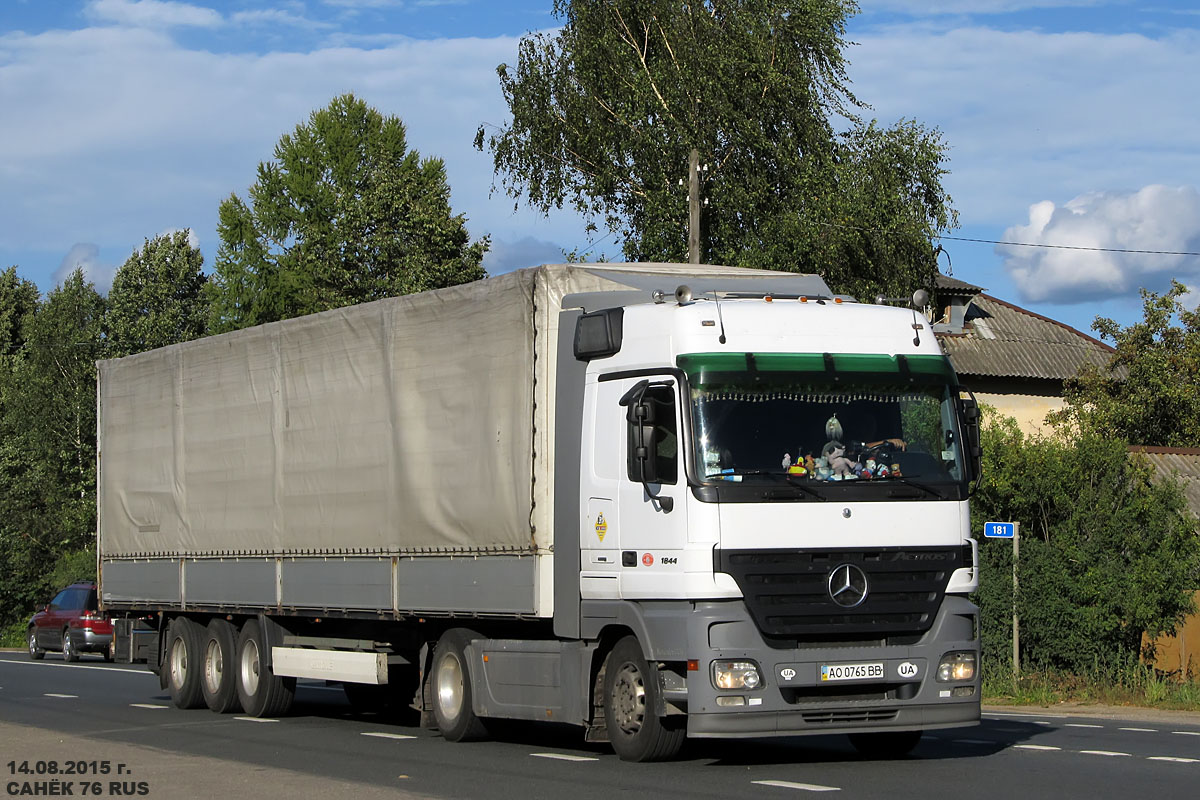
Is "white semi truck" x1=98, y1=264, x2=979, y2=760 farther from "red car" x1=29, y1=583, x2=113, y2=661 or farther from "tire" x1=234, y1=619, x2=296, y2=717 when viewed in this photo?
"red car" x1=29, y1=583, x2=113, y2=661

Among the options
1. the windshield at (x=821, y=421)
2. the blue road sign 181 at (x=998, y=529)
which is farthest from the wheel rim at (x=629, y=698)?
the blue road sign 181 at (x=998, y=529)

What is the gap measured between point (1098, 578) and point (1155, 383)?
75.5 feet

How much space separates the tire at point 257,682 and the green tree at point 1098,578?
10.1 metres

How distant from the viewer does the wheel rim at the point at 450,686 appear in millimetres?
14969

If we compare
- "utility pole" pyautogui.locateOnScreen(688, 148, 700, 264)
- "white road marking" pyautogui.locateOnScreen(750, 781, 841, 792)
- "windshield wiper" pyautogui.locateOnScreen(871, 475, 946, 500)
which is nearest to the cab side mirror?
"windshield wiper" pyautogui.locateOnScreen(871, 475, 946, 500)

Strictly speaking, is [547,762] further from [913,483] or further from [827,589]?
[913,483]

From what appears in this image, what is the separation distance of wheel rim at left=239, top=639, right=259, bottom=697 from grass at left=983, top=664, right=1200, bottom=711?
9640mm

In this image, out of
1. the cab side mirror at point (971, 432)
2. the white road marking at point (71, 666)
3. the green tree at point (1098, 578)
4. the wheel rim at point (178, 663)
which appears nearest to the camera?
the cab side mirror at point (971, 432)

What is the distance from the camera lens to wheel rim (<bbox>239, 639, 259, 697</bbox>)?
A: 1847cm

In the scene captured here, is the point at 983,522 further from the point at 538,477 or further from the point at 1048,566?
the point at 538,477

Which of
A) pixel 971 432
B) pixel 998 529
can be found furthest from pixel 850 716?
pixel 998 529

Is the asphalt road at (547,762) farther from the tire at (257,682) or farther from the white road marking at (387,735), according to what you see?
the tire at (257,682)

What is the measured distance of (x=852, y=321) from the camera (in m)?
13.0

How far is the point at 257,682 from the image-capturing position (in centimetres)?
1844
